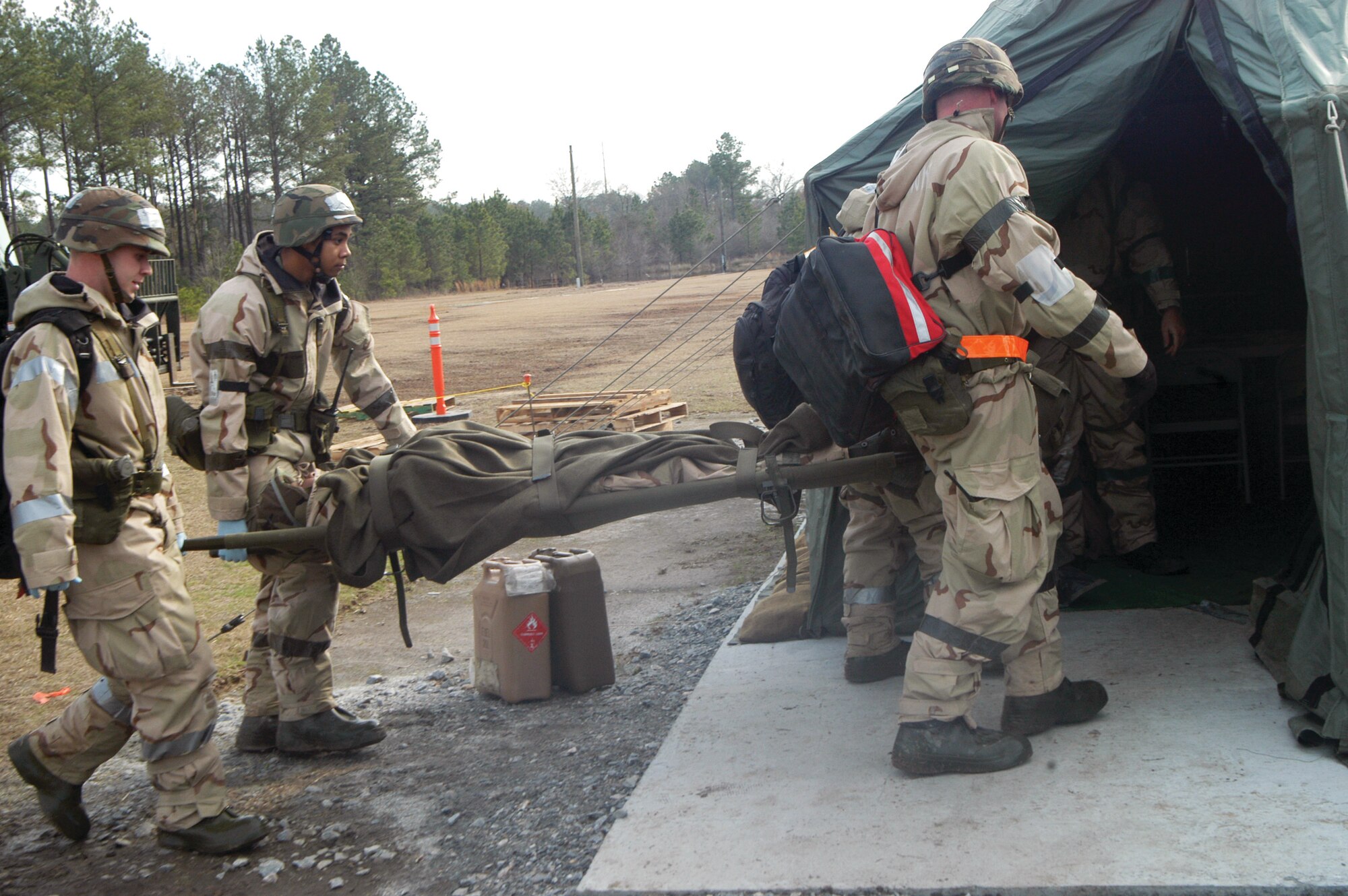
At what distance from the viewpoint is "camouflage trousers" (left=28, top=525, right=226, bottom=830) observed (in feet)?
11.8

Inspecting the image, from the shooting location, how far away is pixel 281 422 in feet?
15.1

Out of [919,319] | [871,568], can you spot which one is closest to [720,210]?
[871,568]

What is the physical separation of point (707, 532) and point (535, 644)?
11.5 ft

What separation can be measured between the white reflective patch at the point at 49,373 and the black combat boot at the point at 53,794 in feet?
4.29

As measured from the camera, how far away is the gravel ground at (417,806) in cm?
362

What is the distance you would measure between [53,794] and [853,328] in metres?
3.14

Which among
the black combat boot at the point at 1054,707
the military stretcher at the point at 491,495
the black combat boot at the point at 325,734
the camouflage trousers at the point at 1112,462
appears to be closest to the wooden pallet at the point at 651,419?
the camouflage trousers at the point at 1112,462

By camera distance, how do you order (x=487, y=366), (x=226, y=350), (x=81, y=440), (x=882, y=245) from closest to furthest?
1. (x=882, y=245)
2. (x=81, y=440)
3. (x=226, y=350)
4. (x=487, y=366)

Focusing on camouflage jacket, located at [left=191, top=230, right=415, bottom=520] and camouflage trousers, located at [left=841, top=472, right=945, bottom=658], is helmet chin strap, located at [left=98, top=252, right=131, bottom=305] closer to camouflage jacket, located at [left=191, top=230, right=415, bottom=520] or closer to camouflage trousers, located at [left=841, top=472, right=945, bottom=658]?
camouflage jacket, located at [left=191, top=230, right=415, bottom=520]

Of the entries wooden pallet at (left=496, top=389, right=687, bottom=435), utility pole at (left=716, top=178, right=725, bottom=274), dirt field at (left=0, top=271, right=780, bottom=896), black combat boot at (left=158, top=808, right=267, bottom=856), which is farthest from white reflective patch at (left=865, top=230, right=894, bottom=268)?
utility pole at (left=716, top=178, right=725, bottom=274)

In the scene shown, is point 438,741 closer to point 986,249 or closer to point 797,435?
point 797,435

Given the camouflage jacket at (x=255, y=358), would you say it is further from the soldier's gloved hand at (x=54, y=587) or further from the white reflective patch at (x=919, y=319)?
the white reflective patch at (x=919, y=319)

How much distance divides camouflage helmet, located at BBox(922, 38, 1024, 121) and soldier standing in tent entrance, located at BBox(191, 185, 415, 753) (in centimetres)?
230

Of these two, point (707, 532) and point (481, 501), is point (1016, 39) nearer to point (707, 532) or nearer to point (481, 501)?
point (481, 501)
